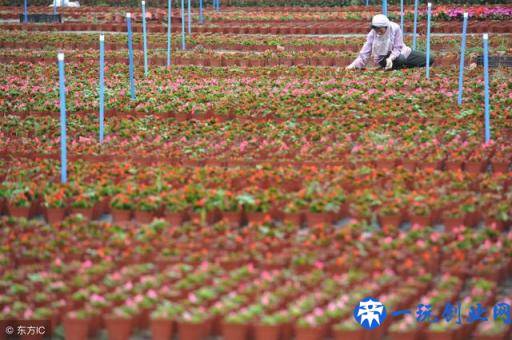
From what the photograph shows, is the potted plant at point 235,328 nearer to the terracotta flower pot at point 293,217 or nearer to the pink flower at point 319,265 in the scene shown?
the pink flower at point 319,265

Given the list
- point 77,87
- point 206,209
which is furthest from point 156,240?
point 77,87

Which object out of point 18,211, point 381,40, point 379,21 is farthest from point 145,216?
point 381,40

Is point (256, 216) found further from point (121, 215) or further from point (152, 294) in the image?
point (152, 294)

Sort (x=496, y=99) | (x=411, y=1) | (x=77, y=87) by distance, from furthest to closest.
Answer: (x=411, y=1) → (x=77, y=87) → (x=496, y=99)

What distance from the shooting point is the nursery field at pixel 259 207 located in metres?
5.28

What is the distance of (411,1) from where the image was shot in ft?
86.4

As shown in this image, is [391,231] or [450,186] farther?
[450,186]

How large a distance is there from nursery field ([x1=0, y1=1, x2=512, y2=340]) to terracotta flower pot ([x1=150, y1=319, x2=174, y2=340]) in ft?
0.04

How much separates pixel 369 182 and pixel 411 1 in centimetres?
1954

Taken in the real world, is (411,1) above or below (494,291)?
above

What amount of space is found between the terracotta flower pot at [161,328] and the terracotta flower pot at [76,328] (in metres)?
0.35

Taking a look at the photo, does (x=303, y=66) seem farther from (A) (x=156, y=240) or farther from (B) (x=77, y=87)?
(A) (x=156, y=240)

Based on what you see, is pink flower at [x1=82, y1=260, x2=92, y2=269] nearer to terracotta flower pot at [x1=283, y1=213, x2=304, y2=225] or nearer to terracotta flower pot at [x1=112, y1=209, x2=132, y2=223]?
terracotta flower pot at [x1=112, y1=209, x2=132, y2=223]

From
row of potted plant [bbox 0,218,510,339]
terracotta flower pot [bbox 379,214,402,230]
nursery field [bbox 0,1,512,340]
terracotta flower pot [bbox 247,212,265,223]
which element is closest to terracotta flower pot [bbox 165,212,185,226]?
nursery field [bbox 0,1,512,340]
